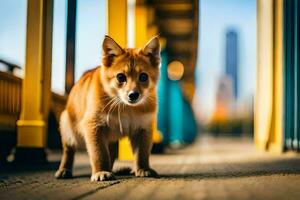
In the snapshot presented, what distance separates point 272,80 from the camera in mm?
5535

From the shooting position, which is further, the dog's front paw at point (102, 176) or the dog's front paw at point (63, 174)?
the dog's front paw at point (63, 174)

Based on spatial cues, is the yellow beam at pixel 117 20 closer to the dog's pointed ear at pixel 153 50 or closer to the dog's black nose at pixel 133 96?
the dog's pointed ear at pixel 153 50

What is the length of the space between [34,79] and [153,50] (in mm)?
1552

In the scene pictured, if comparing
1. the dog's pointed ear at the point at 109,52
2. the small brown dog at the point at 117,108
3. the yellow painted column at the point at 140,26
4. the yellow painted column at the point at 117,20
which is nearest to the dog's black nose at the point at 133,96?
the small brown dog at the point at 117,108

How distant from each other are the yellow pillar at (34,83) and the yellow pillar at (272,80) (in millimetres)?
2836

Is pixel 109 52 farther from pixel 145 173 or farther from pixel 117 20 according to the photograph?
pixel 117 20

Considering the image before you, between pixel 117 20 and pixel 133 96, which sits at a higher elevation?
pixel 117 20

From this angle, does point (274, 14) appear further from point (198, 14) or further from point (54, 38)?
point (54, 38)

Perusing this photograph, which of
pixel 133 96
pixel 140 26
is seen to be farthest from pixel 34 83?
pixel 140 26

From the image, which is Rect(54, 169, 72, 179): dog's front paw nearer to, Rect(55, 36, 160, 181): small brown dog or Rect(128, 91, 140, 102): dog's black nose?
Rect(55, 36, 160, 181): small brown dog

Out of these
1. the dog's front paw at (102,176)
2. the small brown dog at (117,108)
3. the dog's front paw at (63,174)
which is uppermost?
the small brown dog at (117,108)

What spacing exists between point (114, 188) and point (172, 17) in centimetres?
583

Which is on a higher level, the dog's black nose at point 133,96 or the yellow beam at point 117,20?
the yellow beam at point 117,20

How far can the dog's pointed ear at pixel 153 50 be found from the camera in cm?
271
